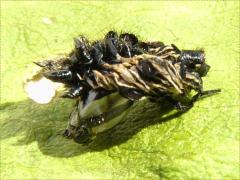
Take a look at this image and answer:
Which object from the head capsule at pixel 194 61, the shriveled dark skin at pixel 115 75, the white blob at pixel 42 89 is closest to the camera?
the shriveled dark skin at pixel 115 75

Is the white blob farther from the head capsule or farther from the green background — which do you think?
the head capsule

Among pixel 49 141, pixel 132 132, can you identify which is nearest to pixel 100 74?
pixel 132 132

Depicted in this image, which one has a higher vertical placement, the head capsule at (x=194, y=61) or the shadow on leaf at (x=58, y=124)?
the head capsule at (x=194, y=61)

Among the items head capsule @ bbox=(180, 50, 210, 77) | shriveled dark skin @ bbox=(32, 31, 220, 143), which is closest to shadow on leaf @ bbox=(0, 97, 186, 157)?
shriveled dark skin @ bbox=(32, 31, 220, 143)

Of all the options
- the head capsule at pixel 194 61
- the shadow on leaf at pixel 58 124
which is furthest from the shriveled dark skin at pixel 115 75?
the shadow on leaf at pixel 58 124

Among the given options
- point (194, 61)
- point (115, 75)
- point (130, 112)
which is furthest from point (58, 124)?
point (194, 61)

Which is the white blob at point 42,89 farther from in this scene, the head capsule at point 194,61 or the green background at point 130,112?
the head capsule at point 194,61
